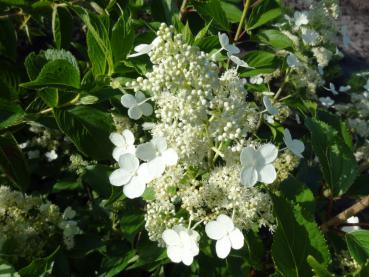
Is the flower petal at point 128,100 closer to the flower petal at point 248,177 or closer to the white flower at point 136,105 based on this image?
the white flower at point 136,105

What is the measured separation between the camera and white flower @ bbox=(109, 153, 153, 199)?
3.47ft

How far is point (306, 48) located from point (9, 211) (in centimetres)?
142

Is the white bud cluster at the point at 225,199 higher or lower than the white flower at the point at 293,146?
higher

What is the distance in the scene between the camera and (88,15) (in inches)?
43.0

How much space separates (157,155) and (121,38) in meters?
0.30

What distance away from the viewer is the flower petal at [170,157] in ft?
3.17

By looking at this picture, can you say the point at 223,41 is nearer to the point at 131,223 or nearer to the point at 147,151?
the point at 147,151

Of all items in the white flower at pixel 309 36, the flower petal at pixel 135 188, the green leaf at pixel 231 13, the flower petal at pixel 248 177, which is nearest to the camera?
the flower petal at pixel 248 177

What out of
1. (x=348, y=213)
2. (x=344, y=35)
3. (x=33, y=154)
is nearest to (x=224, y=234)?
(x=348, y=213)

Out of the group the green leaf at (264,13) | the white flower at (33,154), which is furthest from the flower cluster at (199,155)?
the white flower at (33,154)

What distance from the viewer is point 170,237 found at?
1.03 m

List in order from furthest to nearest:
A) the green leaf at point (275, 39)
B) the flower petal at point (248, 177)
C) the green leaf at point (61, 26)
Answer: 1. the green leaf at point (275, 39)
2. the green leaf at point (61, 26)
3. the flower petal at point (248, 177)

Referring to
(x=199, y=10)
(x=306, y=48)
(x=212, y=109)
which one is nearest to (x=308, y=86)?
(x=306, y=48)

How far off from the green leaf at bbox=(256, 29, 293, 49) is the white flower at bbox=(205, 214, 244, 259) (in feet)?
2.55
